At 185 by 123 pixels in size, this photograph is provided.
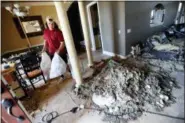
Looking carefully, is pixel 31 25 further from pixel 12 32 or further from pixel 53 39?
pixel 53 39

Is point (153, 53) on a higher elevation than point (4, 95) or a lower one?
lower

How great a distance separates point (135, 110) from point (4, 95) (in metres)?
1.65

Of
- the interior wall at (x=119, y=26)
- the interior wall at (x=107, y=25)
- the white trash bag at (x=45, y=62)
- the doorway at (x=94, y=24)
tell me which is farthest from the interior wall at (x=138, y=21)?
the white trash bag at (x=45, y=62)

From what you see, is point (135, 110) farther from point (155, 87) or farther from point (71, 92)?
point (71, 92)

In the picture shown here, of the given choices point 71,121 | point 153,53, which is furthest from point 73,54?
point 153,53

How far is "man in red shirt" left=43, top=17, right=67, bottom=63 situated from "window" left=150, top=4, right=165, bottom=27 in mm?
3307

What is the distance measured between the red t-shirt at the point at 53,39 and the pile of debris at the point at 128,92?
3.42 ft

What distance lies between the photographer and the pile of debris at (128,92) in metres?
1.80

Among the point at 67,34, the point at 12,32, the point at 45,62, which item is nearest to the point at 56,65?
the point at 45,62

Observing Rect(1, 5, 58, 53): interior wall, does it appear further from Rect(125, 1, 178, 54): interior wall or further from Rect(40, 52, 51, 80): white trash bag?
Rect(125, 1, 178, 54): interior wall

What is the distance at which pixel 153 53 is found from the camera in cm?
328

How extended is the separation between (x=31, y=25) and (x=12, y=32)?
70 centimetres

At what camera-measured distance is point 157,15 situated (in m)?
4.38

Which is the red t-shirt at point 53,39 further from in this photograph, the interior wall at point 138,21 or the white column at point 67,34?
the interior wall at point 138,21
